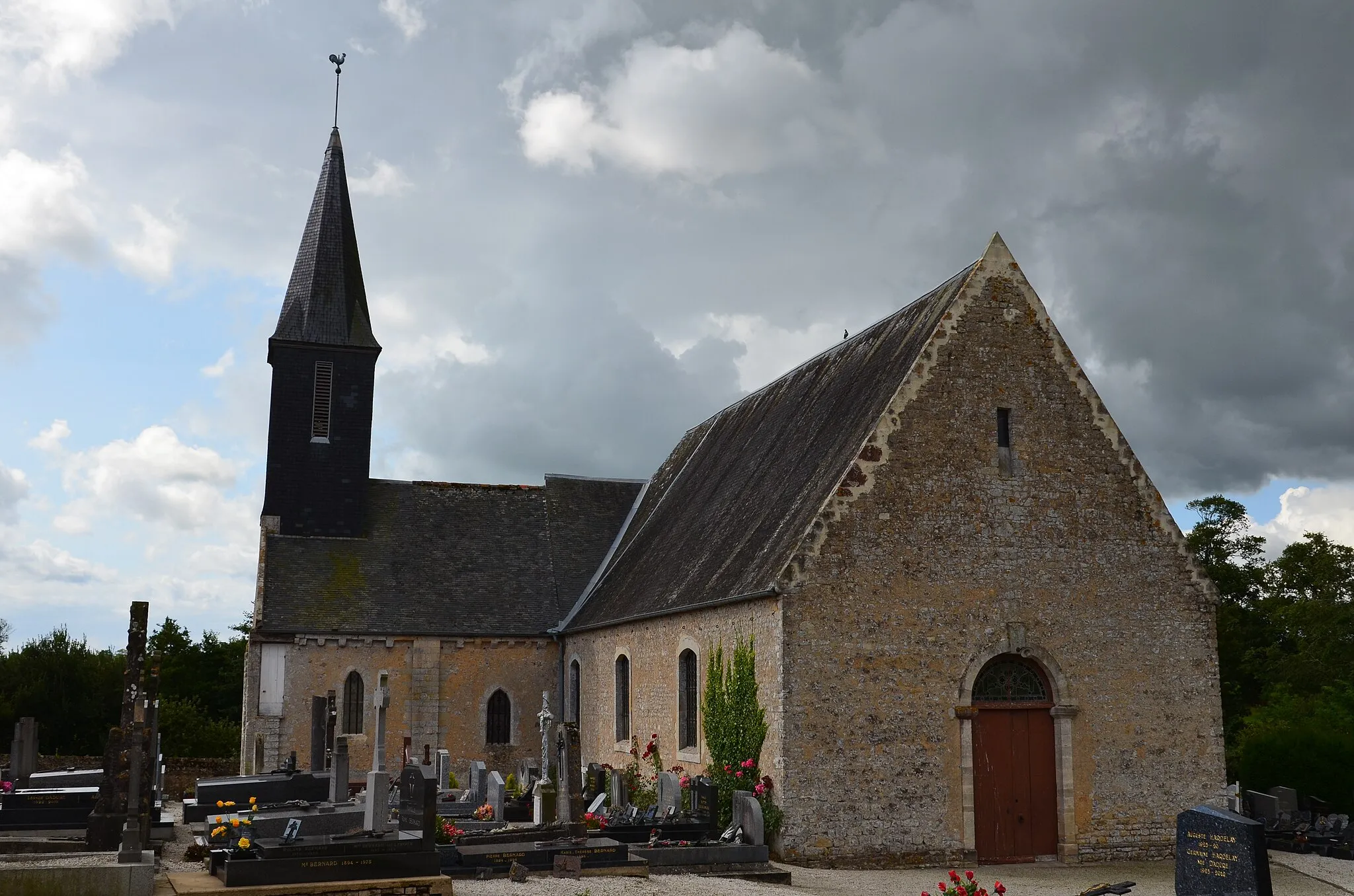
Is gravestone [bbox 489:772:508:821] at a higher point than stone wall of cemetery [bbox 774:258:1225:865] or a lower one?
lower

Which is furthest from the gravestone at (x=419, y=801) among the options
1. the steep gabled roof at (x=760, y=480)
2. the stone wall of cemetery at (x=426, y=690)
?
the stone wall of cemetery at (x=426, y=690)

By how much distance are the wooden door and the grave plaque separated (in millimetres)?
6217

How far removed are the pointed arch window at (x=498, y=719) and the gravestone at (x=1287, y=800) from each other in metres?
15.8

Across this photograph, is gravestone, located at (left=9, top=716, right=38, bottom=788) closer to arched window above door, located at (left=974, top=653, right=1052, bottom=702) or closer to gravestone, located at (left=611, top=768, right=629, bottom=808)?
gravestone, located at (left=611, top=768, right=629, bottom=808)

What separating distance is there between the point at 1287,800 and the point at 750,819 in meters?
9.83

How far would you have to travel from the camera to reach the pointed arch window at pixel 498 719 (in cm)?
2864

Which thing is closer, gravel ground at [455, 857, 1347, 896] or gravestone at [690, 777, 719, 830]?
gravel ground at [455, 857, 1347, 896]

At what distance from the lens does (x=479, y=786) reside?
867 inches

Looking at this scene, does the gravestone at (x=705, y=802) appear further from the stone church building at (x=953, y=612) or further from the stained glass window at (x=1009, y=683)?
the stained glass window at (x=1009, y=683)

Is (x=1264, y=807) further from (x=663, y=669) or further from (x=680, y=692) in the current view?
(x=663, y=669)

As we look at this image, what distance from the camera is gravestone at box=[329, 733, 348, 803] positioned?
18.4 m

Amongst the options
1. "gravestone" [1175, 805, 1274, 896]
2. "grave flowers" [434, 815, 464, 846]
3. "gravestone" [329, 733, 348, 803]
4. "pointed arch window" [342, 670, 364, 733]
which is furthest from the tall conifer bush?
"pointed arch window" [342, 670, 364, 733]

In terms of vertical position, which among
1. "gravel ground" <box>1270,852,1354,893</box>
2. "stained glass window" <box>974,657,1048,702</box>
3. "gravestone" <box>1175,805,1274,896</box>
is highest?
"stained glass window" <box>974,657,1048,702</box>

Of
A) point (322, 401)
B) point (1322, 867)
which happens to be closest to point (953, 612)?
point (1322, 867)
